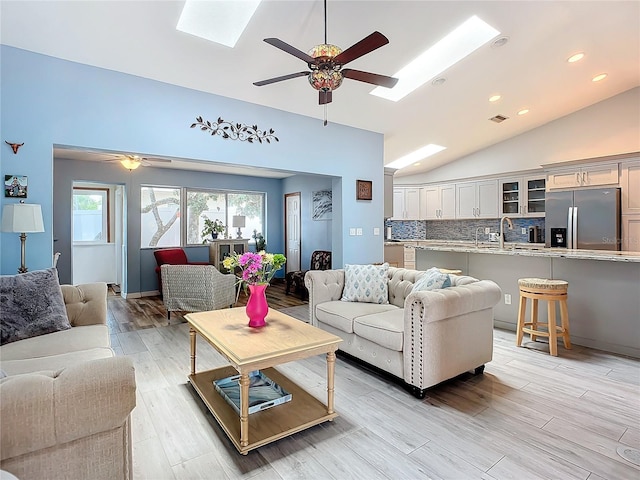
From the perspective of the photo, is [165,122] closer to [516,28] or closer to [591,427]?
[516,28]

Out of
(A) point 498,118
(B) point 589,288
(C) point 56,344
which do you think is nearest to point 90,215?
(C) point 56,344

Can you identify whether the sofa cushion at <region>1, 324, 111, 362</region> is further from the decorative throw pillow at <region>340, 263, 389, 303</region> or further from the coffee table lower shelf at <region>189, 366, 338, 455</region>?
the decorative throw pillow at <region>340, 263, 389, 303</region>

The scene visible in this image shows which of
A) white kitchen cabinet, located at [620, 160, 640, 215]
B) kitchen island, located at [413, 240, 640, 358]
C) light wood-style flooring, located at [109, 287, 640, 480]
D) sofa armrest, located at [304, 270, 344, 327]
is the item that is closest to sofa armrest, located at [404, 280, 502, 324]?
light wood-style flooring, located at [109, 287, 640, 480]

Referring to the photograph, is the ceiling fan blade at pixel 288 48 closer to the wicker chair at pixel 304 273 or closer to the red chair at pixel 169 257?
the wicker chair at pixel 304 273

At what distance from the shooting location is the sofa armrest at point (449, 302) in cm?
244

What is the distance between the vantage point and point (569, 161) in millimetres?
5602

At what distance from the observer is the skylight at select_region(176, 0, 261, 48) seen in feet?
9.30

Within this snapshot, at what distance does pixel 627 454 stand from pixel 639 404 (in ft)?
2.57

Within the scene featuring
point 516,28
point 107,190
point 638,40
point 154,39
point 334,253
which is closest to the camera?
point 154,39

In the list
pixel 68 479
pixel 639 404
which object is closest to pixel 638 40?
pixel 639 404

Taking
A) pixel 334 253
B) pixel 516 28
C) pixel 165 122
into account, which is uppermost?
pixel 516 28

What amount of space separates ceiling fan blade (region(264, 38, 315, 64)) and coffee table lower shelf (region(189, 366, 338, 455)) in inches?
92.8

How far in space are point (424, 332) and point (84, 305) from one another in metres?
2.66

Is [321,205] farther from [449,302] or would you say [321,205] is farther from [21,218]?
[21,218]
